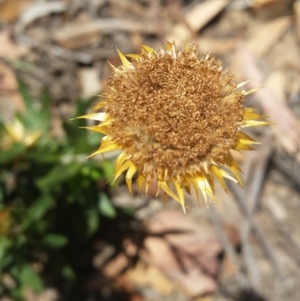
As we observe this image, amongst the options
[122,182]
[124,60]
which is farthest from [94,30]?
[124,60]

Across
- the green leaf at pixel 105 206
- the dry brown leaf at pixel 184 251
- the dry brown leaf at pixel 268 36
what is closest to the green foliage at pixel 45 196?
the green leaf at pixel 105 206

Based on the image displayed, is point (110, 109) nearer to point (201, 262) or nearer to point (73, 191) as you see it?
point (73, 191)

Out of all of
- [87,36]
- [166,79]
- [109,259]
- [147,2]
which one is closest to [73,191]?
[109,259]

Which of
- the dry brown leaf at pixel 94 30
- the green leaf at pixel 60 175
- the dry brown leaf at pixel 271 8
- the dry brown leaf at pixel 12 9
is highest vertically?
the dry brown leaf at pixel 12 9

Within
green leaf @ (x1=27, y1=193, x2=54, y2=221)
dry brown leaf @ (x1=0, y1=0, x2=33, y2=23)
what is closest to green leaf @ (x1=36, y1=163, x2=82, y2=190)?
green leaf @ (x1=27, y1=193, x2=54, y2=221)

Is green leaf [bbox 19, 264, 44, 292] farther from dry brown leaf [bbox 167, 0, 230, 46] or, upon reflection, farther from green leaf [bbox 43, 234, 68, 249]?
dry brown leaf [bbox 167, 0, 230, 46]

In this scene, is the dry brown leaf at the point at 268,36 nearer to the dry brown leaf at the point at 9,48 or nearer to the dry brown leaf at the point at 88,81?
the dry brown leaf at the point at 88,81

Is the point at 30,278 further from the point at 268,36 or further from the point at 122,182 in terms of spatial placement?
the point at 268,36
